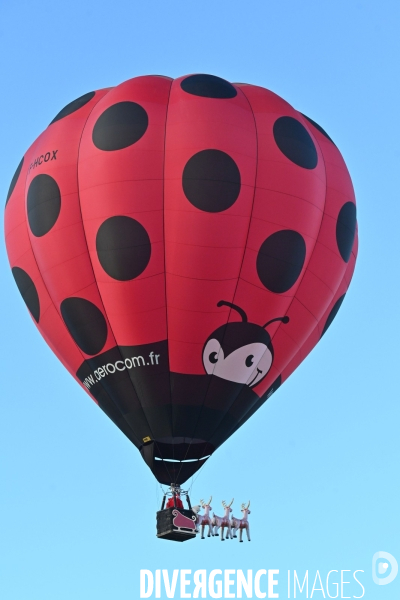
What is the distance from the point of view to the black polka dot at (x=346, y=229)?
23.2 metres

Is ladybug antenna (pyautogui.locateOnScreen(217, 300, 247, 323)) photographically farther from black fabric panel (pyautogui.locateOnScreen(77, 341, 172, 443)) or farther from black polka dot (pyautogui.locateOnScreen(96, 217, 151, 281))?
black polka dot (pyautogui.locateOnScreen(96, 217, 151, 281))

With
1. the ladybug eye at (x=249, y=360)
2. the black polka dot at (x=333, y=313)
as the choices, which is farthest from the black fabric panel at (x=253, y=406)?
the black polka dot at (x=333, y=313)

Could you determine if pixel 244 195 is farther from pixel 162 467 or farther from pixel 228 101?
pixel 162 467

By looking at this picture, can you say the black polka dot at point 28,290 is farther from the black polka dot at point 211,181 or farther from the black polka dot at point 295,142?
the black polka dot at point 295,142

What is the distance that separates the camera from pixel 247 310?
2223 cm

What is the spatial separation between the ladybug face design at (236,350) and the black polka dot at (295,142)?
7.22 feet

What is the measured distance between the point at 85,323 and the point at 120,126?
272cm

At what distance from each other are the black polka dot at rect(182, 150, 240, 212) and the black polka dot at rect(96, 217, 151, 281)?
2.75 ft

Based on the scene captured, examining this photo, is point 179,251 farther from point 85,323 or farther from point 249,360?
point 249,360

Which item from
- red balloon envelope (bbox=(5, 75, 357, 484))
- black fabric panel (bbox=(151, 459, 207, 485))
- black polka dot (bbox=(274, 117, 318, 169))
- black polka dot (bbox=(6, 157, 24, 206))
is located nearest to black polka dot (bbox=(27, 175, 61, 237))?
red balloon envelope (bbox=(5, 75, 357, 484))

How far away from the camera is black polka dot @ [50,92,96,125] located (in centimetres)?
2338

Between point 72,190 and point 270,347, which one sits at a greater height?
point 72,190

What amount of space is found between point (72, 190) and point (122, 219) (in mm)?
933

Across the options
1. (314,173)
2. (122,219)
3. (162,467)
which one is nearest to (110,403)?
(162,467)
